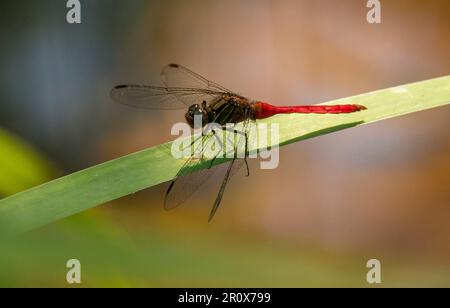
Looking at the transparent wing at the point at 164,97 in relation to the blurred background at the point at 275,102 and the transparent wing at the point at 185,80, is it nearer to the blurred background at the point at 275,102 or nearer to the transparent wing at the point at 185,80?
the transparent wing at the point at 185,80

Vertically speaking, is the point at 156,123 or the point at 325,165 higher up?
the point at 156,123

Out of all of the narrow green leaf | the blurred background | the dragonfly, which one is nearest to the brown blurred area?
the blurred background

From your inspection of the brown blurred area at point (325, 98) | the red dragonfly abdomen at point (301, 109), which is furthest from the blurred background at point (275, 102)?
the red dragonfly abdomen at point (301, 109)

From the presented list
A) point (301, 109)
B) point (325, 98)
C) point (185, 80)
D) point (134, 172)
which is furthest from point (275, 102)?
point (134, 172)

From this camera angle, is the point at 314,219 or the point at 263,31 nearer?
the point at 314,219

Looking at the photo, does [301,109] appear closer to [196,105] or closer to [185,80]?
[196,105]
